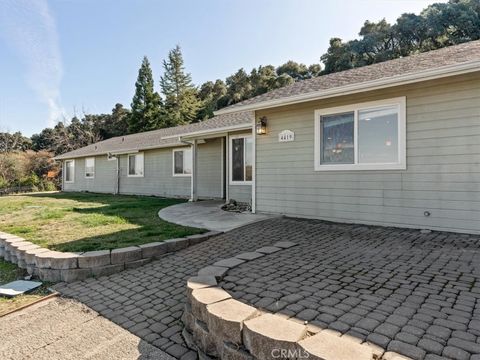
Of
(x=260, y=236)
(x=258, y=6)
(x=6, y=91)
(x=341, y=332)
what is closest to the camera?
(x=341, y=332)

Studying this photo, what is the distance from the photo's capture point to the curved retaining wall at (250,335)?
5.82 feet

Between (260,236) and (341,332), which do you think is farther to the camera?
(260,236)

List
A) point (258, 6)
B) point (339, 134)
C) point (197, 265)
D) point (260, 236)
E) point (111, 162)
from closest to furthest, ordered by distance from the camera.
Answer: point (197, 265), point (260, 236), point (339, 134), point (258, 6), point (111, 162)

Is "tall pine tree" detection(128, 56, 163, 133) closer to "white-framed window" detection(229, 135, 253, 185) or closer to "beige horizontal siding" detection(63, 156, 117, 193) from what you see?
"beige horizontal siding" detection(63, 156, 117, 193)

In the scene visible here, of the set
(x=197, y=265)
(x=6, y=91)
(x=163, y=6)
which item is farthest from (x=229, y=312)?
(x=6, y=91)

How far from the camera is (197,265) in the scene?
4.34 metres

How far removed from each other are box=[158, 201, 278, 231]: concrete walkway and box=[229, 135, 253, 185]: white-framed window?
1360mm

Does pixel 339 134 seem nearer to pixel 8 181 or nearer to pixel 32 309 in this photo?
pixel 32 309

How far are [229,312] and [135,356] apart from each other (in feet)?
3.03

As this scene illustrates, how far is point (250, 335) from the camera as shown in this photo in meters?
2.02

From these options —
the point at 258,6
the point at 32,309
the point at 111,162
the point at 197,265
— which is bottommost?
the point at 32,309

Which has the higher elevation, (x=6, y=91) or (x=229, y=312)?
(x=6, y=91)

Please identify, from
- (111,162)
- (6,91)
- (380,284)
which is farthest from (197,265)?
(6,91)

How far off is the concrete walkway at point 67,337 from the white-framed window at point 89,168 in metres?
17.4
